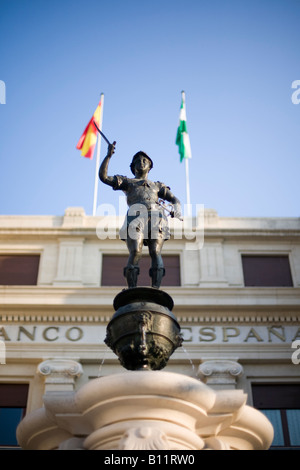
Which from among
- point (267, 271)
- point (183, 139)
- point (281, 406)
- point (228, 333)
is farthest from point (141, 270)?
point (183, 139)

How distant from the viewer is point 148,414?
5188mm

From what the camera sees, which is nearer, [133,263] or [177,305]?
[133,263]

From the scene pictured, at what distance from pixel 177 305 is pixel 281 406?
3.98m

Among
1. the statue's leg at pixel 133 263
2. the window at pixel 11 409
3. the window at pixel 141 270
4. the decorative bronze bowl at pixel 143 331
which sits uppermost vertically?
the window at pixel 141 270

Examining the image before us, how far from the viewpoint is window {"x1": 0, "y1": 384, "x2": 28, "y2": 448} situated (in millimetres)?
15945

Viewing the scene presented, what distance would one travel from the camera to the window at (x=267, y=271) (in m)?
19.3

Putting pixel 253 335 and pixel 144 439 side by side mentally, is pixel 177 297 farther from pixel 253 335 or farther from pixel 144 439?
pixel 144 439

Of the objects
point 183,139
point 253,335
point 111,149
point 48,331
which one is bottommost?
point 111,149

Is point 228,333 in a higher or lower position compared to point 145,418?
higher

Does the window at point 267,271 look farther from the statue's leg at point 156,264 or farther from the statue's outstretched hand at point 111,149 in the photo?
the statue's outstretched hand at point 111,149

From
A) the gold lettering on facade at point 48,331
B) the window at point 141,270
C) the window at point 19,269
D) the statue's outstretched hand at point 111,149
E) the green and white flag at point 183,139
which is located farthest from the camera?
the green and white flag at point 183,139

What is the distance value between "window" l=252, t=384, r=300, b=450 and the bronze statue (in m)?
10.3

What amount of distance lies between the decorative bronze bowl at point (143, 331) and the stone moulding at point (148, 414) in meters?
0.93

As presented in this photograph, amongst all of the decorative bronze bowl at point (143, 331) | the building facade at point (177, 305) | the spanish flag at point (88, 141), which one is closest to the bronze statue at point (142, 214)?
the decorative bronze bowl at point (143, 331)
